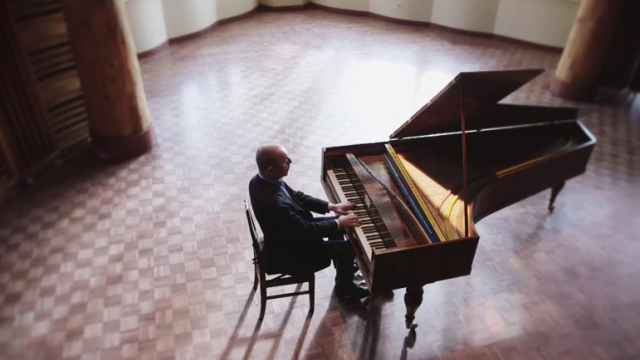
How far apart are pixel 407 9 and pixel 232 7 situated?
136 inches

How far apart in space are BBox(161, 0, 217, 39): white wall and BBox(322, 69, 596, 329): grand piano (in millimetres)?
5909

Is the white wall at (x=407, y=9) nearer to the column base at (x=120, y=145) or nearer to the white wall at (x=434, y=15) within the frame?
the white wall at (x=434, y=15)

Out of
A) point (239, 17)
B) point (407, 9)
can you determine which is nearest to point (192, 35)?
point (239, 17)

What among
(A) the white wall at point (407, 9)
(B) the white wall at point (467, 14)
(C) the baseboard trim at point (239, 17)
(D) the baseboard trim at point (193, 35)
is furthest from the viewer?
(A) the white wall at point (407, 9)

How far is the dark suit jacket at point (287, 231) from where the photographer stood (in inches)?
106

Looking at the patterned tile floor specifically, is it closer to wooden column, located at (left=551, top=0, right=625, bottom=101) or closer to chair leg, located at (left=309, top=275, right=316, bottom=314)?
chair leg, located at (left=309, top=275, right=316, bottom=314)

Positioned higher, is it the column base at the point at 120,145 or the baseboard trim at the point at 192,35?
the baseboard trim at the point at 192,35

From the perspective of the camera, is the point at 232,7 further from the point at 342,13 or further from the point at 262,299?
the point at 262,299

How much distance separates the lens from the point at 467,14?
8883 millimetres

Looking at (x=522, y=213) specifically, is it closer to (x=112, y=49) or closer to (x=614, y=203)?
(x=614, y=203)

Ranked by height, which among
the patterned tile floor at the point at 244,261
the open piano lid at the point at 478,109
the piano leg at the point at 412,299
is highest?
the open piano lid at the point at 478,109

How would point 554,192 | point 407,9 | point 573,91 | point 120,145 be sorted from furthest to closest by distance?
point 407,9 → point 573,91 → point 120,145 → point 554,192

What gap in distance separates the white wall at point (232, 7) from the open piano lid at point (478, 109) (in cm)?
673

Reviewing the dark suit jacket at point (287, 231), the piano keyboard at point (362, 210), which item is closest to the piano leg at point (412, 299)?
the piano keyboard at point (362, 210)
